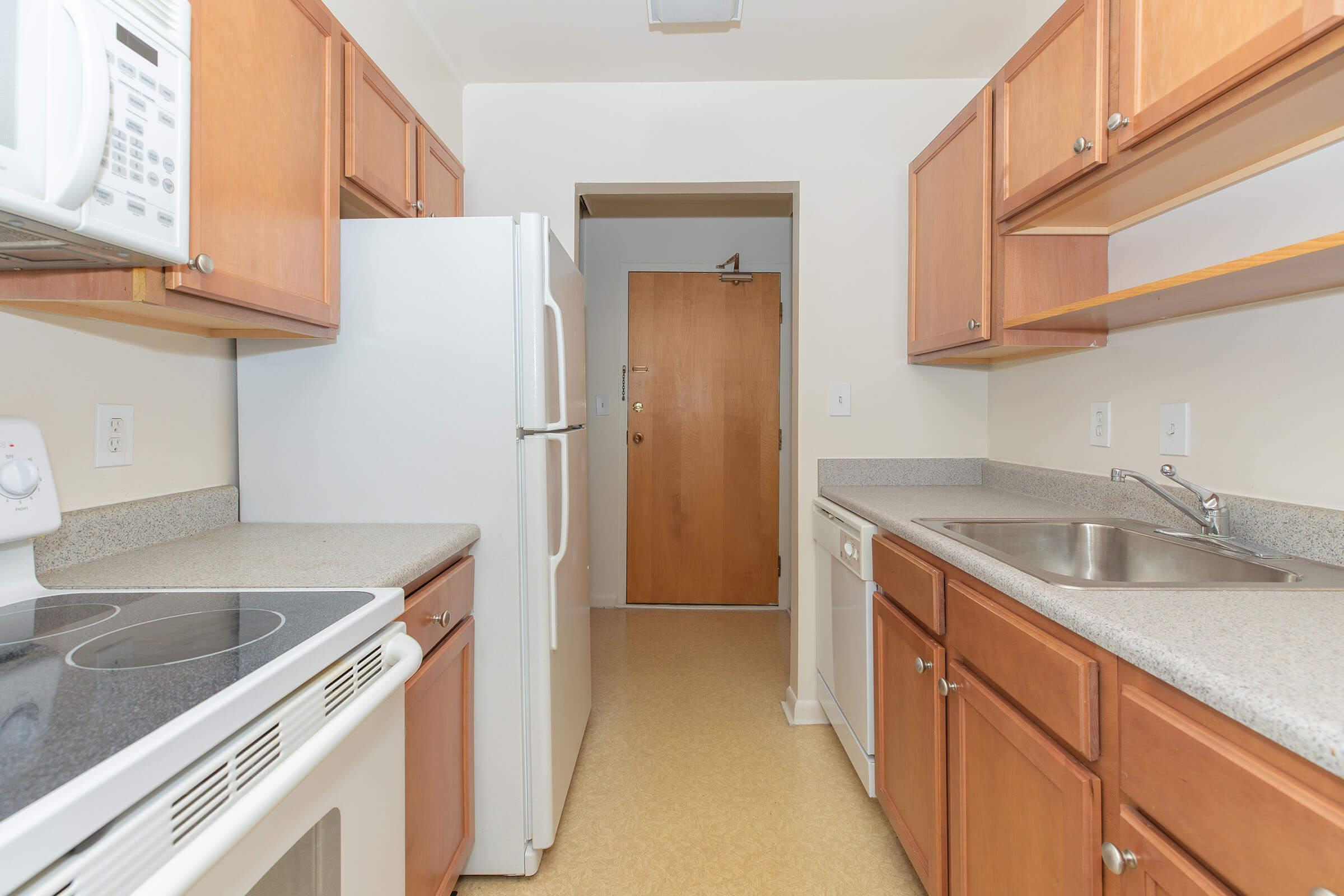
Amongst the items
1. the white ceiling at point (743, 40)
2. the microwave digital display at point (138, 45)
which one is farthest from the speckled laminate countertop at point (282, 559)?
the white ceiling at point (743, 40)

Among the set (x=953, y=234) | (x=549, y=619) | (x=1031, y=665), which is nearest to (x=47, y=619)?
(x=549, y=619)

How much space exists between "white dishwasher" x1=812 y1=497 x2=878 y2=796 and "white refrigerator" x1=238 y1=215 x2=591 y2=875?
862mm

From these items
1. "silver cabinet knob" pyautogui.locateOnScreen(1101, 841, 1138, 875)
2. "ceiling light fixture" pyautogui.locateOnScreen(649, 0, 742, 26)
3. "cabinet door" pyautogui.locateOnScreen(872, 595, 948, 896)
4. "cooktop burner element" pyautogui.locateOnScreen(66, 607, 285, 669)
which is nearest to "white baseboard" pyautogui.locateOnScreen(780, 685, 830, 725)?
"cabinet door" pyautogui.locateOnScreen(872, 595, 948, 896)

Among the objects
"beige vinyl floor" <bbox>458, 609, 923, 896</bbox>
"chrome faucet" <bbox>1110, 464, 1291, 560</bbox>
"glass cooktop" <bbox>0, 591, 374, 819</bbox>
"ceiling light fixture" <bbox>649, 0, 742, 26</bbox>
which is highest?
"ceiling light fixture" <bbox>649, 0, 742, 26</bbox>

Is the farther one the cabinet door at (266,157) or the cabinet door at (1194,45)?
the cabinet door at (266,157)

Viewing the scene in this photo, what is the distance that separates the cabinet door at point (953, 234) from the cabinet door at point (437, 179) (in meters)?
1.55

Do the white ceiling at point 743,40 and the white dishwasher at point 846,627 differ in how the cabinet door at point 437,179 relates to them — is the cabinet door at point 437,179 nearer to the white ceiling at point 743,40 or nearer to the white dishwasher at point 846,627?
the white ceiling at point 743,40

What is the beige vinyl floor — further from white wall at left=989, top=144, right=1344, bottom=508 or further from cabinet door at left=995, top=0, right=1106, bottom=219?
cabinet door at left=995, top=0, right=1106, bottom=219

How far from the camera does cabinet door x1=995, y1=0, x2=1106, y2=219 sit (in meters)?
1.24

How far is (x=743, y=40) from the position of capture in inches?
80.9

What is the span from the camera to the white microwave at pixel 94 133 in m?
0.69

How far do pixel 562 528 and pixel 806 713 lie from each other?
51.1 inches

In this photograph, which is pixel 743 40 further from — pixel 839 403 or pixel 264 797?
pixel 264 797

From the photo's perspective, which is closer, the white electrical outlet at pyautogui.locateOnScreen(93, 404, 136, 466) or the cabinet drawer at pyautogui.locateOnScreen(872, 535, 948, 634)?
the white electrical outlet at pyautogui.locateOnScreen(93, 404, 136, 466)
